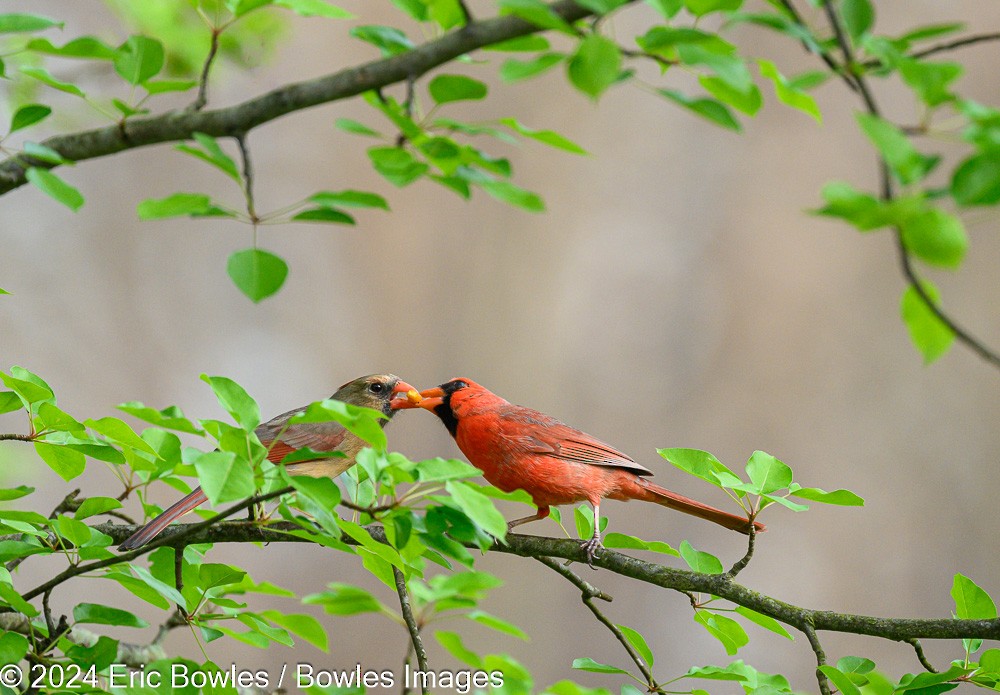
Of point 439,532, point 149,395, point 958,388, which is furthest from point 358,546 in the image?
point 958,388

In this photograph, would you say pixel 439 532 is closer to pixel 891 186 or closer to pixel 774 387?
pixel 891 186

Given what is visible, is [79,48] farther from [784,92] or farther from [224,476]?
[784,92]

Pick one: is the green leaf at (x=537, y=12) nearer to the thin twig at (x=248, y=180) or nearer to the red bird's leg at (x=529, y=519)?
the thin twig at (x=248, y=180)

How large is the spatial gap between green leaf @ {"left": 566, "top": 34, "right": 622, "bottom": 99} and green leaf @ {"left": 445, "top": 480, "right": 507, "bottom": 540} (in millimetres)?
434

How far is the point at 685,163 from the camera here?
6.46 m

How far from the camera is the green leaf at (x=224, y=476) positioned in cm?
105

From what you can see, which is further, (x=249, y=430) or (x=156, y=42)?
(x=156, y=42)

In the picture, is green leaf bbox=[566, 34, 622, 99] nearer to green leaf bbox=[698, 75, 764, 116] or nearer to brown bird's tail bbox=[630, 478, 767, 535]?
green leaf bbox=[698, 75, 764, 116]

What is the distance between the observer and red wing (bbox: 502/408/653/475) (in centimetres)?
227

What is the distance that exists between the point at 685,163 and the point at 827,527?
247cm

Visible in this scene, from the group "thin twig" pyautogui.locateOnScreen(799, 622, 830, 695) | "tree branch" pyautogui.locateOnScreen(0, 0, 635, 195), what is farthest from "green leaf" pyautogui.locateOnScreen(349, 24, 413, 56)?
"thin twig" pyautogui.locateOnScreen(799, 622, 830, 695)

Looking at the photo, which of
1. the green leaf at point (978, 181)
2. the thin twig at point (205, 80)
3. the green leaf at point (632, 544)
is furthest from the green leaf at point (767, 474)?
the thin twig at point (205, 80)

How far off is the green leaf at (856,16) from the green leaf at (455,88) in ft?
1.60

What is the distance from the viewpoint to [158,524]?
5.62 feet
